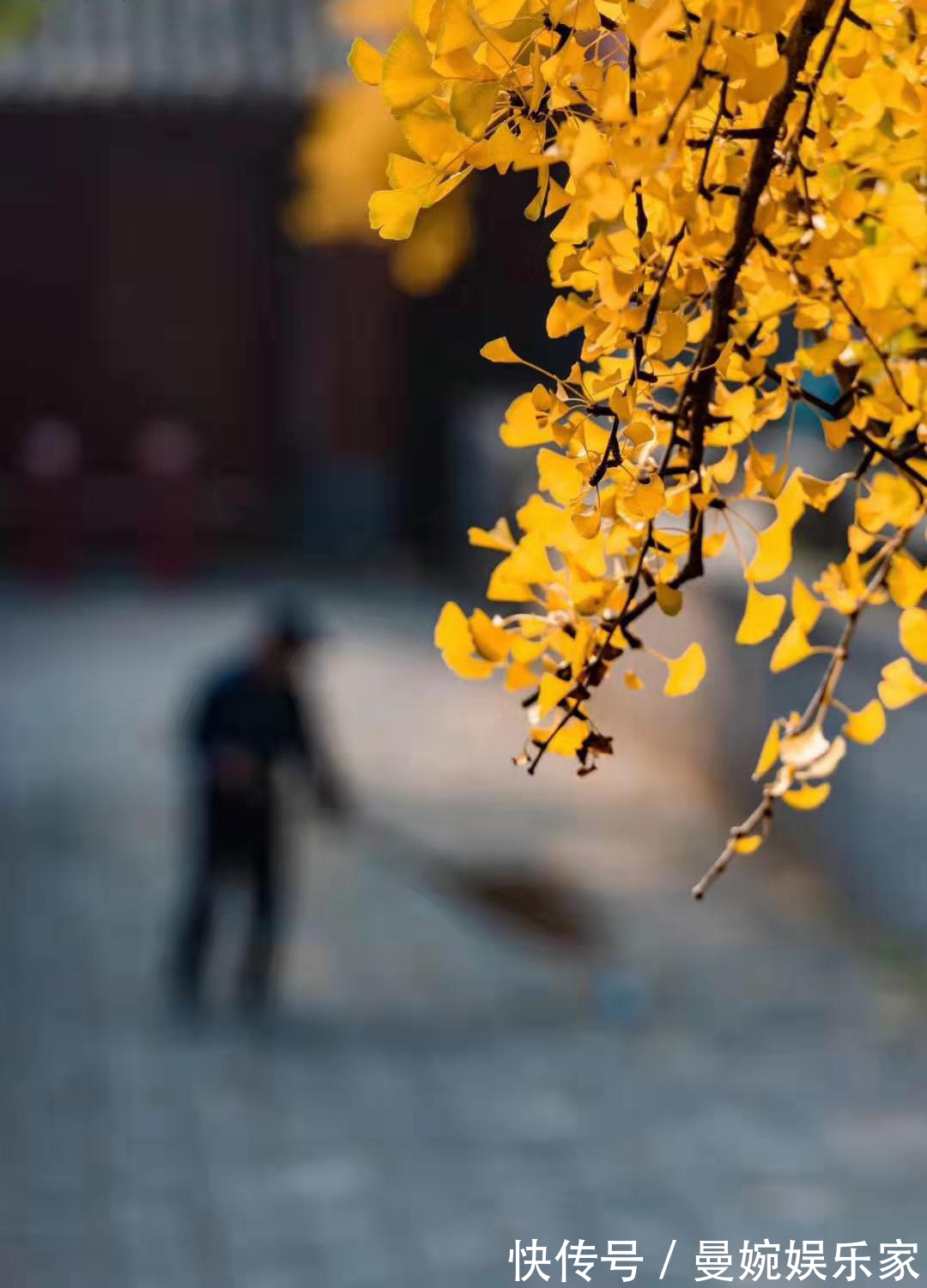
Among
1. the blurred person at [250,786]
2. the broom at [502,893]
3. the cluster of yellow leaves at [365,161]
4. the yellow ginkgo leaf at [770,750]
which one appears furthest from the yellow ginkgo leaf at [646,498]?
the cluster of yellow leaves at [365,161]

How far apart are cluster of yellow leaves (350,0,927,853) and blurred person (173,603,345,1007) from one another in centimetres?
558

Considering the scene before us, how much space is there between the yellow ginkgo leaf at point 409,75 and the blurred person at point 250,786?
5.82m

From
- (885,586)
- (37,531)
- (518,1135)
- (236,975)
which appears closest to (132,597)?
(37,531)

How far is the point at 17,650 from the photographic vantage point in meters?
14.4

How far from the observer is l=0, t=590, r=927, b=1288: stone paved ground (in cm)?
595

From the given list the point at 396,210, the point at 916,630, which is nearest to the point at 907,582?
the point at 916,630

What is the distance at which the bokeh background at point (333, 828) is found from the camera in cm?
621

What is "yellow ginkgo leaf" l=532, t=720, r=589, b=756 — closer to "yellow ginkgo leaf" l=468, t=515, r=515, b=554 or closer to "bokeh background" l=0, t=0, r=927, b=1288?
"yellow ginkgo leaf" l=468, t=515, r=515, b=554

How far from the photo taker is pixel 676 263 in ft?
5.24

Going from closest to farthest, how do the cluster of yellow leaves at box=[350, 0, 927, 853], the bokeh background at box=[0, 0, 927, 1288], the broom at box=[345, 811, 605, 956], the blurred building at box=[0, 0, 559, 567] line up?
the cluster of yellow leaves at box=[350, 0, 927, 853], the bokeh background at box=[0, 0, 927, 1288], the broom at box=[345, 811, 605, 956], the blurred building at box=[0, 0, 559, 567]

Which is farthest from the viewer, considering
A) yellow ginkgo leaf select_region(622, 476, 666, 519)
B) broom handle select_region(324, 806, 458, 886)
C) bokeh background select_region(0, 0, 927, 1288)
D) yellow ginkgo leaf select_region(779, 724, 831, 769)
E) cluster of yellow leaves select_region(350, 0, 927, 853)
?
broom handle select_region(324, 806, 458, 886)

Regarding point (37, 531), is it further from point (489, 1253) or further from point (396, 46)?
point (396, 46)

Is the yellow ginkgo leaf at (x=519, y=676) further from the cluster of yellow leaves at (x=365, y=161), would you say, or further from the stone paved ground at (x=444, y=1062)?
the cluster of yellow leaves at (x=365, y=161)

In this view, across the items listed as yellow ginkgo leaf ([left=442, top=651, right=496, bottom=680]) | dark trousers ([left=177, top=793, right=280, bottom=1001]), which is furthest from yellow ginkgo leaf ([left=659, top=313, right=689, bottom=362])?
dark trousers ([left=177, top=793, right=280, bottom=1001])
